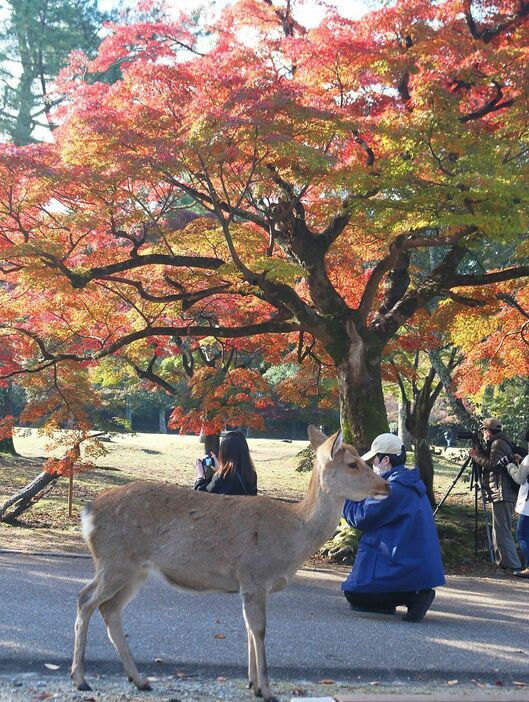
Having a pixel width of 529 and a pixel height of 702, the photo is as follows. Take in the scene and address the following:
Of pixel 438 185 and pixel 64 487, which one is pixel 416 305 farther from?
pixel 64 487

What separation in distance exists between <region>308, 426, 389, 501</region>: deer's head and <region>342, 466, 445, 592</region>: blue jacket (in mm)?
1658

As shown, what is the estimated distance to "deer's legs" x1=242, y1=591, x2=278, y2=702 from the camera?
15.4 ft

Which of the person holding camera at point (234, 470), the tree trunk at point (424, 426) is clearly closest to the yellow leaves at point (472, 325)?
the tree trunk at point (424, 426)

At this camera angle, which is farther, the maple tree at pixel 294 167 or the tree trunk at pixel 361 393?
the tree trunk at pixel 361 393

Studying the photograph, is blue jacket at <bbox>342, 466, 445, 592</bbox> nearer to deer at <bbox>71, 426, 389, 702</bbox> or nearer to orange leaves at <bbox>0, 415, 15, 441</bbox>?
deer at <bbox>71, 426, 389, 702</bbox>

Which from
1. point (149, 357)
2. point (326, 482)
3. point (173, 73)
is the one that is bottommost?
point (326, 482)

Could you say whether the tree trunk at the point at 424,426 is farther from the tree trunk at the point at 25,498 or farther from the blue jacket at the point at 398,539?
the blue jacket at the point at 398,539

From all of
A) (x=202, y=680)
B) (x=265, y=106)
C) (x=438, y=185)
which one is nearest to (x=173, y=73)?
(x=265, y=106)

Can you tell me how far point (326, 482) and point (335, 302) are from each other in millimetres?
6923

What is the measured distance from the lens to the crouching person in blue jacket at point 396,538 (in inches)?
267

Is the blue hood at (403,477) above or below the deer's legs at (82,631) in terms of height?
above

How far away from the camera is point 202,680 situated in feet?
17.1

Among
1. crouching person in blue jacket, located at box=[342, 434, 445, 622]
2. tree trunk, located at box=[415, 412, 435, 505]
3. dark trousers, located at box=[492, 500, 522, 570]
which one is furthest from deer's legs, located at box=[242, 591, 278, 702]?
tree trunk, located at box=[415, 412, 435, 505]

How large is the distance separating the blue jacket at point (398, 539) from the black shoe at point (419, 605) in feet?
0.63
